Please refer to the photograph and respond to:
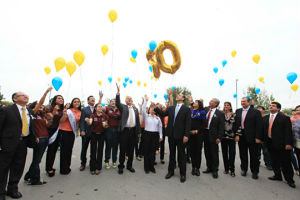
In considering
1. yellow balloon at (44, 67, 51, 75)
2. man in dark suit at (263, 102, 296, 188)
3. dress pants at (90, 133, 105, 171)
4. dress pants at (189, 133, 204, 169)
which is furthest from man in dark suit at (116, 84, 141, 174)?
yellow balloon at (44, 67, 51, 75)

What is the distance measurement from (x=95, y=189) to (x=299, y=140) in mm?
4426

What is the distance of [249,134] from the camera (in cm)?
387

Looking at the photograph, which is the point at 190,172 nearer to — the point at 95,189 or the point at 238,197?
the point at 238,197

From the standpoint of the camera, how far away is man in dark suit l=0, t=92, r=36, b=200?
2557 mm

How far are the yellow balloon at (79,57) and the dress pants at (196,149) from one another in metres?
3.92

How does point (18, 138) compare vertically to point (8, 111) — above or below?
below

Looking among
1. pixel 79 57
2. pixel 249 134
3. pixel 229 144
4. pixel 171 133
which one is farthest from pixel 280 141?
pixel 79 57

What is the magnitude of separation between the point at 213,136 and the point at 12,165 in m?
4.11

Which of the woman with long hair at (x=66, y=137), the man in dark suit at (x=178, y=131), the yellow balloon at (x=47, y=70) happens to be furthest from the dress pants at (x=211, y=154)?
the yellow balloon at (x=47, y=70)

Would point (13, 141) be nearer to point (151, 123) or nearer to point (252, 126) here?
point (151, 123)

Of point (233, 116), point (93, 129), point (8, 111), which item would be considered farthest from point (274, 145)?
point (8, 111)

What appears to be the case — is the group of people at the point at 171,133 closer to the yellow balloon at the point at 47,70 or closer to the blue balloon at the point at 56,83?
the blue balloon at the point at 56,83

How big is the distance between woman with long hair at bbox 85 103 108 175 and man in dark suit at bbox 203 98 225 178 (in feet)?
8.65

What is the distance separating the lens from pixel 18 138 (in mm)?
2674
